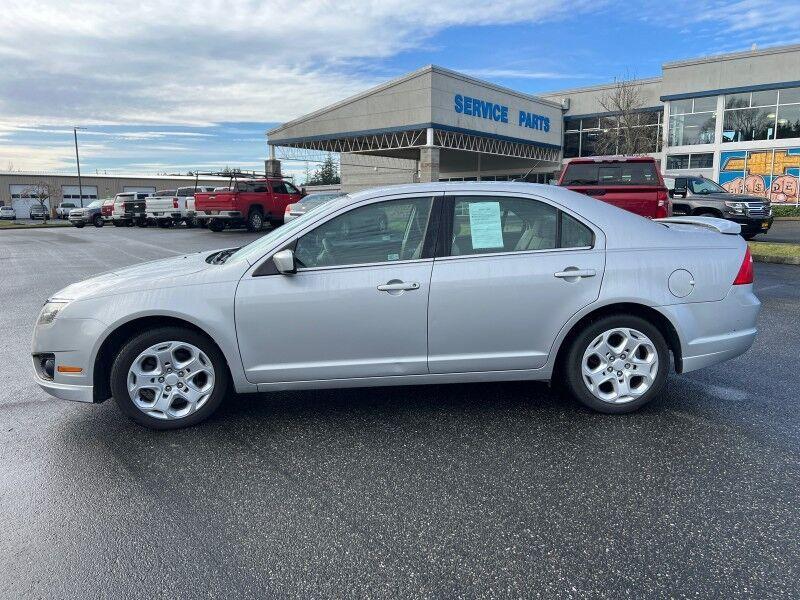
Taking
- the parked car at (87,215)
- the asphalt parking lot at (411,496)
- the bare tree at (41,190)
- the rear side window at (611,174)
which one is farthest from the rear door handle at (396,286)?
the bare tree at (41,190)

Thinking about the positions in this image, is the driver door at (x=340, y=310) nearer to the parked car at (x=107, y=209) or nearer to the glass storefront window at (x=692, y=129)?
the glass storefront window at (x=692, y=129)

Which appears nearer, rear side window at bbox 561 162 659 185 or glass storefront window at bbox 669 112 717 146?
rear side window at bbox 561 162 659 185

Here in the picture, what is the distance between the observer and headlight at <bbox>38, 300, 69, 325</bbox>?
12.9 ft

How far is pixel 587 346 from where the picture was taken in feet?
13.5

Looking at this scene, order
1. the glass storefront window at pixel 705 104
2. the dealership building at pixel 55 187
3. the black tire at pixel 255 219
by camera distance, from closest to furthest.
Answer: the black tire at pixel 255 219 < the glass storefront window at pixel 705 104 < the dealership building at pixel 55 187

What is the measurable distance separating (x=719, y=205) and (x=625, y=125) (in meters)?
21.0

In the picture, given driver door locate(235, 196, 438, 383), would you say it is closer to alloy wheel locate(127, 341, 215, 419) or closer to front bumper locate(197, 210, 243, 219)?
alloy wheel locate(127, 341, 215, 419)

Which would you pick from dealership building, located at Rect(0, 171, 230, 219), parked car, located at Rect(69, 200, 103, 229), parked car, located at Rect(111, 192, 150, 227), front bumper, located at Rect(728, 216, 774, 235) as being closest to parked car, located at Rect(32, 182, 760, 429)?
front bumper, located at Rect(728, 216, 774, 235)

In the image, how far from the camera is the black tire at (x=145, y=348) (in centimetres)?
390

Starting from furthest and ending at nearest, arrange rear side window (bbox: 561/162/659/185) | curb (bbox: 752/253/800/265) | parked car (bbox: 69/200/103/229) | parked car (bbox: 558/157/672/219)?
parked car (bbox: 69/200/103/229), curb (bbox: 752/253/800/265), rear side window (bbox: 561/162/659/185), parked car (bbox: 558/157/672/219)

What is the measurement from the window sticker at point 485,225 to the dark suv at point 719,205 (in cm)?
1236

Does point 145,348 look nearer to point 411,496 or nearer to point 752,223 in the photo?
point 411,496

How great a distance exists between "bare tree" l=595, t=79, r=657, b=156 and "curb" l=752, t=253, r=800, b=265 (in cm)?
2245

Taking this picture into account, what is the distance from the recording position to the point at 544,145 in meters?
39.5
